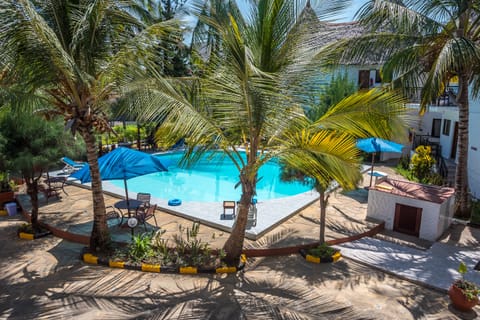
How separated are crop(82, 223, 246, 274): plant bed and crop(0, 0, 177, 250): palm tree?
1.99 ft

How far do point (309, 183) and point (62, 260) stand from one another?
7226 mm

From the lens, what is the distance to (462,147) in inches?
470

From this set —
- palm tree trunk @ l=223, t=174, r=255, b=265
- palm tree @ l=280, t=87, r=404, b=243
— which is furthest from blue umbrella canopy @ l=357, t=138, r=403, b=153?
palm tree trunk @ l=223, t=174, r=255, b=265

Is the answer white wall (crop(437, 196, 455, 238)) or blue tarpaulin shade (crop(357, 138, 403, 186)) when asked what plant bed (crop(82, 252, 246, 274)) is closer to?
white wall (crop(437, 196, 455, 238))

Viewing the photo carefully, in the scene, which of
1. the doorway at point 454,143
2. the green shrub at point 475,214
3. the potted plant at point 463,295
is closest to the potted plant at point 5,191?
the potted plant at point 463,295

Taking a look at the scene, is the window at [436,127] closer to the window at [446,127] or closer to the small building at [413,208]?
the window at [446,127]

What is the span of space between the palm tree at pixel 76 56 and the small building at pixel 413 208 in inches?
359

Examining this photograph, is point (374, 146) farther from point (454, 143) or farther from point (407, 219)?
point (454, 143)

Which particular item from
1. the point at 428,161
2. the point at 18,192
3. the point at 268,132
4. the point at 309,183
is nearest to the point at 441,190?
the point at 428,161

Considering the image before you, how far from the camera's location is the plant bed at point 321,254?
8867 mm

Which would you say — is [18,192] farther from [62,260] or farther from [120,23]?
[120,23]

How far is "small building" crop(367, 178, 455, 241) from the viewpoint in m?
10.5

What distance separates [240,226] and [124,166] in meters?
4.29

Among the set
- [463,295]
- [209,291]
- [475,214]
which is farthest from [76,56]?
[475,214]
